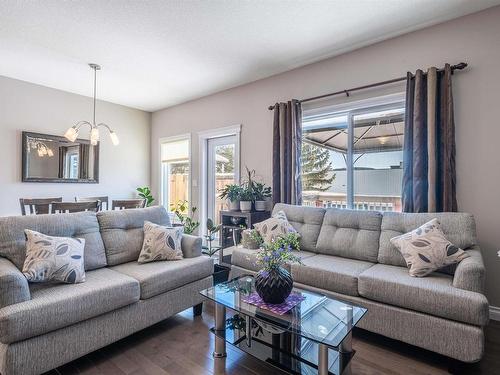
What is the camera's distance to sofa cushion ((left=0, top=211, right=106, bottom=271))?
2.04 meters

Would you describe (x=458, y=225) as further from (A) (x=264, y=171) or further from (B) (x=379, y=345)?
(A) (x=264, y=171)

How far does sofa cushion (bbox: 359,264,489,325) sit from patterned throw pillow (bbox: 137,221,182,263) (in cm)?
165

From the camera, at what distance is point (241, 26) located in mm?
2820

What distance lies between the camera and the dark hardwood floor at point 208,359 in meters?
1.85

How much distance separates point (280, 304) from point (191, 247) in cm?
124

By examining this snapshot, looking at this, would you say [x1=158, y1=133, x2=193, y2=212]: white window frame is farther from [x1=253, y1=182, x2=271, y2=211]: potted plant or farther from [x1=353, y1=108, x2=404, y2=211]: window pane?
[x1=353, y1=108, x2=404, y2=211]: window pane

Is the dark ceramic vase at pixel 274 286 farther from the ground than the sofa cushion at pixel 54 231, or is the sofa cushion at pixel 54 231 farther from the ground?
the sofa cushion at pixel 54 231

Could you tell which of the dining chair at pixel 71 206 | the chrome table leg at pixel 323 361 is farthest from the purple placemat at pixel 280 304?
the dining chair at pixel 71 206

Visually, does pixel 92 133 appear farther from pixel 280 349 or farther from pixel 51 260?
pixel 280 349

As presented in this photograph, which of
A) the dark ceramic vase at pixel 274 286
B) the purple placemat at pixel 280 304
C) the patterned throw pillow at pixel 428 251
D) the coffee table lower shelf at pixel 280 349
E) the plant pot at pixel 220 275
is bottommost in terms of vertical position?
the coffee table lower shelf at pixel 280 349

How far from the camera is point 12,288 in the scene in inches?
65.6

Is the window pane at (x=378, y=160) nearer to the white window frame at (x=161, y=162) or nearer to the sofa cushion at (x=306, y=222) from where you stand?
the sofa cushion at (x=306, y=222)

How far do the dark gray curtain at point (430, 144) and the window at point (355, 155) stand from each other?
0.90ft

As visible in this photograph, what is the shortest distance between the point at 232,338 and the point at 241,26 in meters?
2.77
